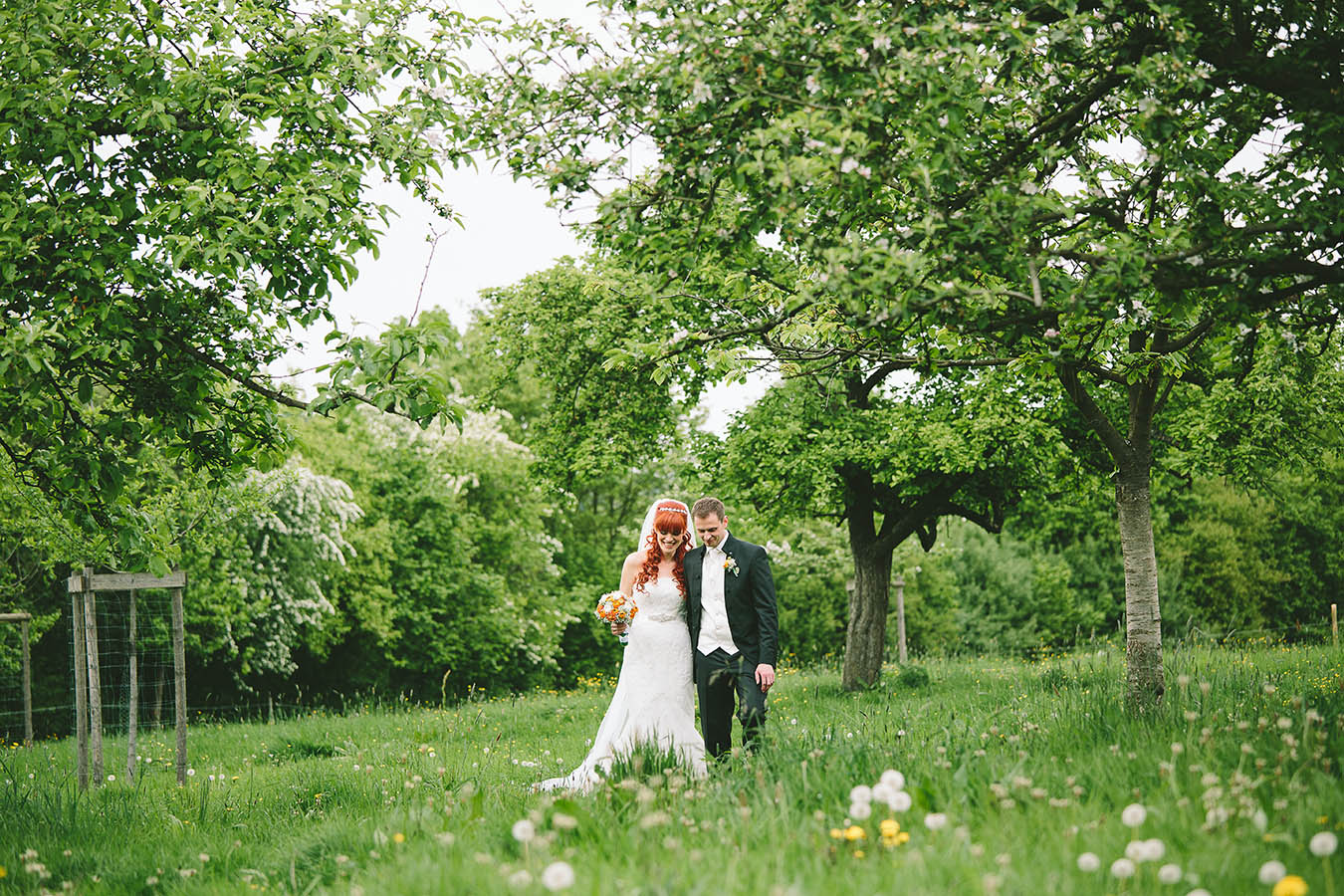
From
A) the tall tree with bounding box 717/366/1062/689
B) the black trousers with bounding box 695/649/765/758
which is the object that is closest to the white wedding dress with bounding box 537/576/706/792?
the black trousers with bounding box 695/649/765/758

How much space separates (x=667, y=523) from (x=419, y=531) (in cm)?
2268

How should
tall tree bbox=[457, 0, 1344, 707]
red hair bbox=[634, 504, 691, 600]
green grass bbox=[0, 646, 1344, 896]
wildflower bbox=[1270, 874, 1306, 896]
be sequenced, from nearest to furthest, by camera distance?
wildflower bbox=[1270, 874, 1306, 896]
green grass bbox=[0, 646, 1344, 896]
tall tree bbox=[457, 0, 1344, 707]
red hair bbox=[634, 504, 691, 600]

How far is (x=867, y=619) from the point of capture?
16.3m

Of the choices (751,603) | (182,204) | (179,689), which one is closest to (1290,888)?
(751,603)

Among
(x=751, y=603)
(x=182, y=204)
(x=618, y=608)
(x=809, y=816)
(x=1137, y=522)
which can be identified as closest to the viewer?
(x=809, y=816)

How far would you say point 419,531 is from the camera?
93.9 ft

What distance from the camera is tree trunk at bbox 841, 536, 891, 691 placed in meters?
16.1

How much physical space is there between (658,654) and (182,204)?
14.2ft

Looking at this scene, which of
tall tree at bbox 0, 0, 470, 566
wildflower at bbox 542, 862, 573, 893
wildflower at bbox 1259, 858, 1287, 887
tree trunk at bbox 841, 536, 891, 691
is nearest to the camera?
wildflower at bbox 1259, 858, 1287, 887

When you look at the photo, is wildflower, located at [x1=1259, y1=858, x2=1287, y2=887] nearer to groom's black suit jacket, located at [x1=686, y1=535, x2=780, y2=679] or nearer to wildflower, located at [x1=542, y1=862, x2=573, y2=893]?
wildflower, located at [x1=542, y1=862, x2=573, y2=893]

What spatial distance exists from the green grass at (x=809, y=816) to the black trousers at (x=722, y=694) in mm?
721

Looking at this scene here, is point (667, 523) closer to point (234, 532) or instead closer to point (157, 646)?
point (234, 532)

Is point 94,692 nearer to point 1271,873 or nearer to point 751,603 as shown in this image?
point 751,603

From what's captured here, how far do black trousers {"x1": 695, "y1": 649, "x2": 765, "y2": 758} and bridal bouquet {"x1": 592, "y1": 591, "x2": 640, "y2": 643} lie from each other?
2.05ft
